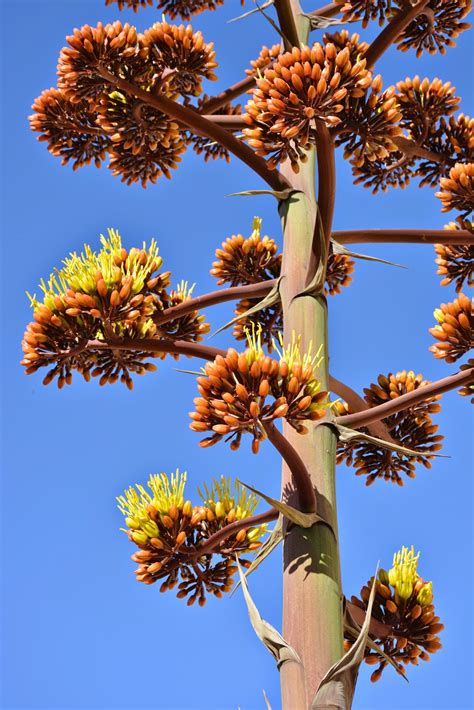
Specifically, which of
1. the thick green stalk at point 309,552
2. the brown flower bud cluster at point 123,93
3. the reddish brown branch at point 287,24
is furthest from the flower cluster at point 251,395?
the reddish brown branch at point 287,24

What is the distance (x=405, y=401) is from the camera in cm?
474

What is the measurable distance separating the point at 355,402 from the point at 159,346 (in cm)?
124

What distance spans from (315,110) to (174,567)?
2463mm

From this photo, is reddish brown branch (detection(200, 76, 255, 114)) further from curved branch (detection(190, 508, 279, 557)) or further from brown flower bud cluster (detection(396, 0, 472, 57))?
curved branch (detection(190, 508, 279, 557))

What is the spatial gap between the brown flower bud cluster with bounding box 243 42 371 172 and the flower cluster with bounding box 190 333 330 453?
1.11 metres

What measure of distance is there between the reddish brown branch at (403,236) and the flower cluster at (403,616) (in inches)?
72.6

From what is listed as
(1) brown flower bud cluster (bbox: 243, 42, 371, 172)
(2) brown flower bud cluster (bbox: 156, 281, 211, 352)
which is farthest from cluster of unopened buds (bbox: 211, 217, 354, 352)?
(1) brown flower bud cluster (bbox: 243, 42, 371, 172)

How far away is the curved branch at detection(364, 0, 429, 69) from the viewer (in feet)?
17.3

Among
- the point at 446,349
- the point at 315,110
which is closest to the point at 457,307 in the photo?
the point at 446,349

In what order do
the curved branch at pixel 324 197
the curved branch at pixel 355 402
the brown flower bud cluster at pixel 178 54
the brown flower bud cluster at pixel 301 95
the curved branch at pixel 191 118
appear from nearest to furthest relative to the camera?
the brown flower bud cluster at pixel 301 95
the curved branch at pixel 324 197
the curved branch at pixel 191 118
the curved branch at pixel 355 402
the brown flower bud cluster at pixel 178 54

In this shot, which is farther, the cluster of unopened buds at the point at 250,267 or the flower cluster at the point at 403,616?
the cluster of unopened buds at the point at 250,267

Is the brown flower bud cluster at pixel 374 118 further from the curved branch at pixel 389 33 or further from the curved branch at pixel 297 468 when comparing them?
the curved branch at pixel 297 468

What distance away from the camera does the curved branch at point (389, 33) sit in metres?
5.28

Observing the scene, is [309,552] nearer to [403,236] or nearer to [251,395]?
[251,395]
